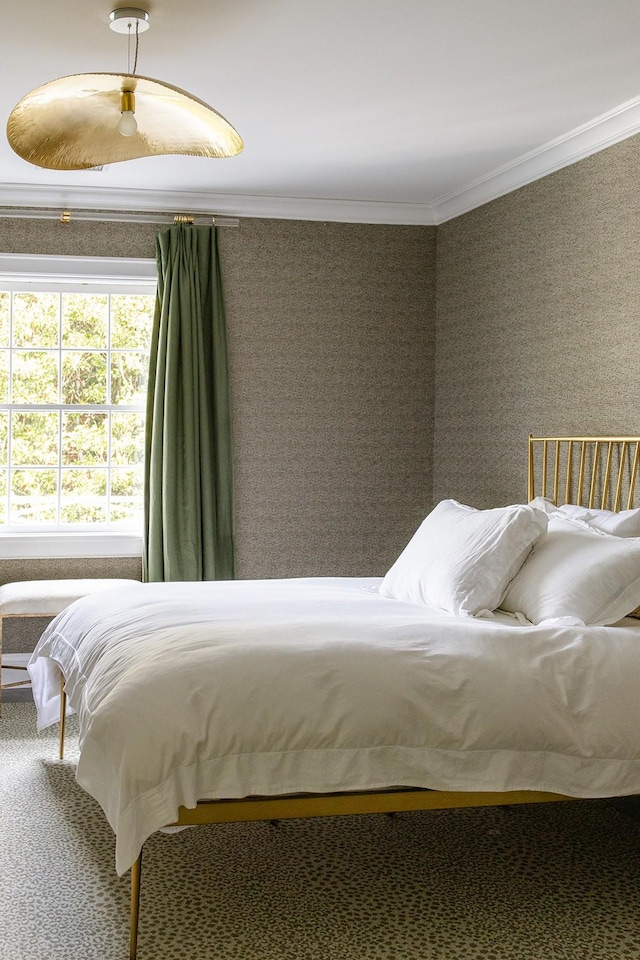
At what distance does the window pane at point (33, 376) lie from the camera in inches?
220

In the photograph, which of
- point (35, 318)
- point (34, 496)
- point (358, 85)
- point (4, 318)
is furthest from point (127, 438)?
point (358, 85)

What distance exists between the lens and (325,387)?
579cm

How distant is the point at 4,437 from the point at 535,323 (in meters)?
2.97

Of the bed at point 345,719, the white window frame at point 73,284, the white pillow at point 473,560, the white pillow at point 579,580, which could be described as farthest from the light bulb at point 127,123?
the white window frame at point 73,284

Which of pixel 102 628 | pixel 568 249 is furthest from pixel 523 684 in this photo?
pixel 568 249

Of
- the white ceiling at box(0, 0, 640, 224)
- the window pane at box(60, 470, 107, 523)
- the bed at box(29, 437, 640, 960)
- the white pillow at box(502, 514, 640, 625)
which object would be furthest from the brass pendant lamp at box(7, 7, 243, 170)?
the window pane at box(60, 470, 107, 523)

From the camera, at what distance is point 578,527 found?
11.6ft

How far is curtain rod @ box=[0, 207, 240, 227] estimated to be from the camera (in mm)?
5410

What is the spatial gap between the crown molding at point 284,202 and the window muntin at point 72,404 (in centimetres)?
45

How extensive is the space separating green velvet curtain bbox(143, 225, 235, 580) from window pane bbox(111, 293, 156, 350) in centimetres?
23

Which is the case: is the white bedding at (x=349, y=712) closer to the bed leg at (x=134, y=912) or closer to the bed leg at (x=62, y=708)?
the bed leg at (x=134, y=912)

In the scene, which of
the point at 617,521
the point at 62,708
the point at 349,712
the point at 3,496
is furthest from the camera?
the point at 3,496

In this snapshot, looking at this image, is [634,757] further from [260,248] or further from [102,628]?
[260,248]

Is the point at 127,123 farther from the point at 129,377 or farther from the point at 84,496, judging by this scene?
the point at 84,496
